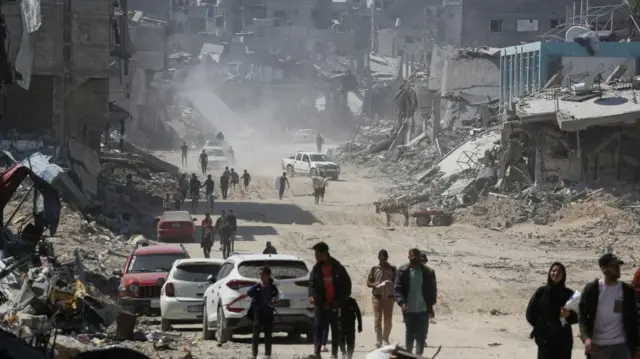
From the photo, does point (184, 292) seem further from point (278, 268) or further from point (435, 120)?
point (435, 120)

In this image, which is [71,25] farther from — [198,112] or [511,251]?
[198,112]

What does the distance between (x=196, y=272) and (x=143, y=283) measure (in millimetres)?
1603

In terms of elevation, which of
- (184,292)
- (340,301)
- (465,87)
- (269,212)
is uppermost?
(465,87)

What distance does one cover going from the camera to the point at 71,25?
47281 mm

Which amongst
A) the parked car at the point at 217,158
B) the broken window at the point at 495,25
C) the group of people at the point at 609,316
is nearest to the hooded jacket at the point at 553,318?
the group of people at the point at 609,316

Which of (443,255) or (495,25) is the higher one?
(495,25)

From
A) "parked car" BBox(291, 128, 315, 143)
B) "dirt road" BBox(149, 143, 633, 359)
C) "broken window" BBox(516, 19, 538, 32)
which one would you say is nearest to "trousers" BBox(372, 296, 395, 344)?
"dirt road" BBox(149, 143, 633, 359)

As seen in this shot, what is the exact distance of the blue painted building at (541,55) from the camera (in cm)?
5794

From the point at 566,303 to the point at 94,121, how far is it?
39.9 meters

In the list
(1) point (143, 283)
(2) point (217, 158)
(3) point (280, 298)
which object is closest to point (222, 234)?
(1) point (143, 283)

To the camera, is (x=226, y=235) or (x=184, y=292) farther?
(x=226, y=235)

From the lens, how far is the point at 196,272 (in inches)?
909

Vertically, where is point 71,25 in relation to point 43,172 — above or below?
above

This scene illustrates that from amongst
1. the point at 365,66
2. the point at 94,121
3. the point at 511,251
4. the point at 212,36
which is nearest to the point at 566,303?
the point at 511,251
